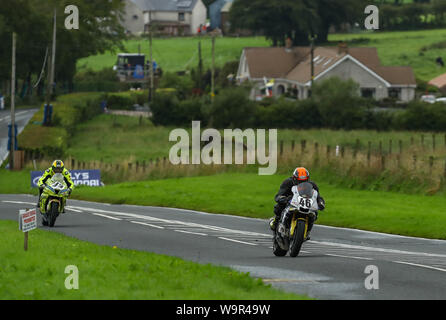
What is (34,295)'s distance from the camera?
38.7 ft

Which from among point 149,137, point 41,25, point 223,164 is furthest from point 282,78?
point 223,164

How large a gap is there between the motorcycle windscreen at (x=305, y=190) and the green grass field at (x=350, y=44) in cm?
10132

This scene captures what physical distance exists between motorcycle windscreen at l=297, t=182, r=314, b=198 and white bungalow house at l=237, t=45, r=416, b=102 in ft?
247

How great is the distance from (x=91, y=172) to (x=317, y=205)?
27700 millimetres

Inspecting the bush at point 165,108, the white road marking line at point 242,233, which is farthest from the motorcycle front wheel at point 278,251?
the bush at point 165,108

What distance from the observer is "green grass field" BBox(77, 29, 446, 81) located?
126m

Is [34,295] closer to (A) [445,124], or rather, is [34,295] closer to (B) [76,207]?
(B) [76,207]

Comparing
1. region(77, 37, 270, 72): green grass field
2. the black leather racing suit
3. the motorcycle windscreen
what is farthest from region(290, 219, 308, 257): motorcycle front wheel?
region(77, 37, 270, 72): green grass field

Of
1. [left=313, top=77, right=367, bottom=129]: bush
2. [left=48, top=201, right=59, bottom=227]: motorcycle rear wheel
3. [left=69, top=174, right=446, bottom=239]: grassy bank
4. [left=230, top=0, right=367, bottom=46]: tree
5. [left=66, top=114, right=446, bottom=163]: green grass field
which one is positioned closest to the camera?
[left=48, top=201, right=59, bottom=227]: motorcycle rear wheel

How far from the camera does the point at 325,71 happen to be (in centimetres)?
9925

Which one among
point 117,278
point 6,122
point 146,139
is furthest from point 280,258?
point 6,122

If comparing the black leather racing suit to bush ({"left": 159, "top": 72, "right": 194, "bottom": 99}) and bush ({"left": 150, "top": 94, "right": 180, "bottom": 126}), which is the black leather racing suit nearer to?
bush ({"left": 150, "top": 94, "right": 180, "bottom": 126})

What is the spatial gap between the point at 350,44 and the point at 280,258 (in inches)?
4799

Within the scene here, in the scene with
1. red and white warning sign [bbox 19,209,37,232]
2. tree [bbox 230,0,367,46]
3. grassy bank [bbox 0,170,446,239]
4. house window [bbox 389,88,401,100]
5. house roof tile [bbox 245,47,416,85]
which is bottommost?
grassy bank [bbox 0,170,446,239]
